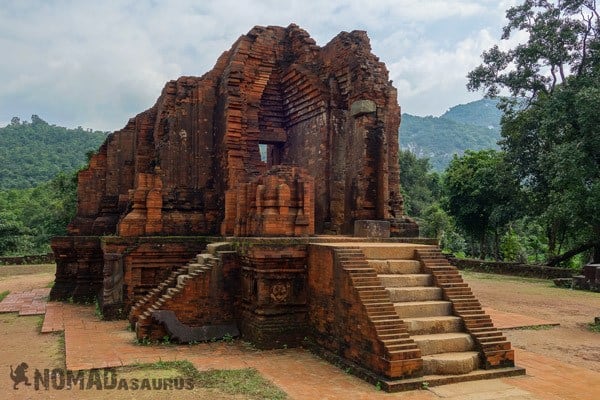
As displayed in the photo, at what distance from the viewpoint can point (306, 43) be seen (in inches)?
452

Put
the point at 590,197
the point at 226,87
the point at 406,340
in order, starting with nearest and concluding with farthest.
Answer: the point at 406,340 < the point at 226,87 < the point at 590,197

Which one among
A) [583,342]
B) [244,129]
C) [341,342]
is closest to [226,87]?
[244,129]

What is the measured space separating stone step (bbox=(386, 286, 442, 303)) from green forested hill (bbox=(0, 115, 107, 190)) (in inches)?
1733

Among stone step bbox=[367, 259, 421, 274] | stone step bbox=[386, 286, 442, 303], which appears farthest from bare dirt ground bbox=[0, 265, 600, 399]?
stone step bbox=[367, 259, 421, 274]

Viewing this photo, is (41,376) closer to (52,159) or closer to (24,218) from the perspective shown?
(24,218)

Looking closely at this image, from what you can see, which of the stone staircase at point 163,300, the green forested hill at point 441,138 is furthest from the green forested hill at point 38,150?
the green forested hill at point 441,138

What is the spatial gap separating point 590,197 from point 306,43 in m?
9.23

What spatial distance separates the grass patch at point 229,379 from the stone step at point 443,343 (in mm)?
1731

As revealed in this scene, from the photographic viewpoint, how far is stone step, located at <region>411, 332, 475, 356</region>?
19.0 ft

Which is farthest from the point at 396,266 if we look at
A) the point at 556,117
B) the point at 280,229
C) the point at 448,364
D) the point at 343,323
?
the point at 556,117

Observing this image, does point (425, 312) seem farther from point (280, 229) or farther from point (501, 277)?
point (501, 277)

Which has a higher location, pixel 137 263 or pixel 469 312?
pixel 137 263

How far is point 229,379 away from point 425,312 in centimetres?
251

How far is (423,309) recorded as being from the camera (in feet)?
20.8
